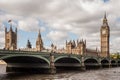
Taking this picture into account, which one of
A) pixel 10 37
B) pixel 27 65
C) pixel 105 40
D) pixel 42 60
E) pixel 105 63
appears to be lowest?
pixel 105 63

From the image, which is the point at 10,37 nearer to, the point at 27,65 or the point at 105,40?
the point at 105,40

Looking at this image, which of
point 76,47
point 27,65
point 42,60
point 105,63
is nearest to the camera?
point 42,60

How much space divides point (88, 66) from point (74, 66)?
19.3 meters

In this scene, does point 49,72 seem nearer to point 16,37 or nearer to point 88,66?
point 88,66

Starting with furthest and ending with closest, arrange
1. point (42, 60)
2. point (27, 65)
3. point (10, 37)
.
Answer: point (10, 37)
point (27, 65)
point (42, 60)

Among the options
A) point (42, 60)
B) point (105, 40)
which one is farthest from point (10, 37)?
point (42, 60)

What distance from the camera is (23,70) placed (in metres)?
82.5

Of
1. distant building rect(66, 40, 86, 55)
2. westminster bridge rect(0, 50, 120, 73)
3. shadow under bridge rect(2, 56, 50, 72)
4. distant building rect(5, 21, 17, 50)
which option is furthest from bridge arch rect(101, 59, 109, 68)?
shadow under bridge rect(2, 56, 50, 72)

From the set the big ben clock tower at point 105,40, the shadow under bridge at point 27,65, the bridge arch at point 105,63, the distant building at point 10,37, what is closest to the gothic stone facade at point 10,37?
the distant building at point 10,37

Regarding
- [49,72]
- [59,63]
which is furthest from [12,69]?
[59,63]

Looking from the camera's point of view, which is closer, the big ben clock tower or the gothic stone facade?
the gothic stone facade

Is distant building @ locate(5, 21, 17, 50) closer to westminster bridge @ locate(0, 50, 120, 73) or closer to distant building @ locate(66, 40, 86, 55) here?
distant building @ locate(66, 40, 86, 55)

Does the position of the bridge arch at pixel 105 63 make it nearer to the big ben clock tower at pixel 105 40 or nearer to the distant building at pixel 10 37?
the big ben clock tower at pixel 105 40

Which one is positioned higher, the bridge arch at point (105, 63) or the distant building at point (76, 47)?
the distant building at point (76, 47)
